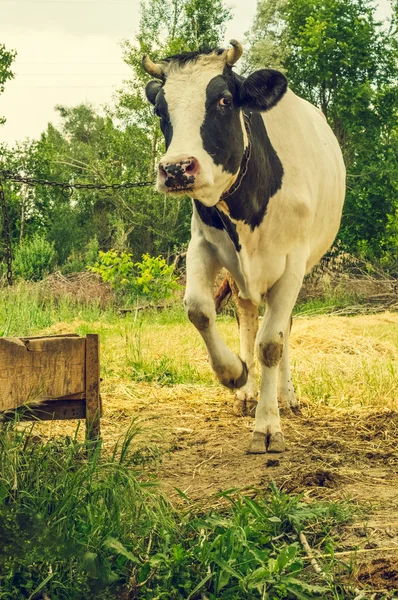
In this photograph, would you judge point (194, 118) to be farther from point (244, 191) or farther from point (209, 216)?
point (209, 216)

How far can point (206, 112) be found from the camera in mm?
4586

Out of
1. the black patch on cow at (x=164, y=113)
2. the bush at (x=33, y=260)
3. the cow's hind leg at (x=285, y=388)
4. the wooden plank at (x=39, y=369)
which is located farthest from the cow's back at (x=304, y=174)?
the bush at (x=33, y=260)

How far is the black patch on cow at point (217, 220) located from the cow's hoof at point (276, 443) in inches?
44.5

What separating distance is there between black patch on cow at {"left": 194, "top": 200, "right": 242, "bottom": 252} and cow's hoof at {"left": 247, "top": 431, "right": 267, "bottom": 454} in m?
1.12

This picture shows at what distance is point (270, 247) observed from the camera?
17.5ft

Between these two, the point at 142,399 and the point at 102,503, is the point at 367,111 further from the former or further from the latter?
the point at 102,503

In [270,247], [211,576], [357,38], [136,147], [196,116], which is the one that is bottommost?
[211,576]

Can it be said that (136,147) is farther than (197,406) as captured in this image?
Yes

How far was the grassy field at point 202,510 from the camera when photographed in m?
3.09

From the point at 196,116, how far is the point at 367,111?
23.2 meters

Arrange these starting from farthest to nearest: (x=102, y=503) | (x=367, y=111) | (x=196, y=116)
Result: 1. (x=367, y=111)
2. (x=196, y=116)
3. (x=102, y=503)

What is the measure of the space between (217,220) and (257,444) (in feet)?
4.45

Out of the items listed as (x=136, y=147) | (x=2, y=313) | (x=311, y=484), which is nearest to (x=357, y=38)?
(x=136, y=147)

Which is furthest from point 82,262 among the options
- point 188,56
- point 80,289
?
point 188,56
